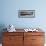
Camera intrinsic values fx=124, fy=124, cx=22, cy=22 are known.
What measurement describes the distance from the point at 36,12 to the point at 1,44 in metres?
1.55

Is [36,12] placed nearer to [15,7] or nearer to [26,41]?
[15,7]

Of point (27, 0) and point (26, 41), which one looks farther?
point (27, 0)

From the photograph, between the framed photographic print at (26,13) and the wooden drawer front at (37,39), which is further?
the framed photographic print at (26,13)

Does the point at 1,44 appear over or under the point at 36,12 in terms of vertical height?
under

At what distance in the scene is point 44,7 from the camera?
13.7ft

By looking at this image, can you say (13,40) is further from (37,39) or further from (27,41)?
(37,39)

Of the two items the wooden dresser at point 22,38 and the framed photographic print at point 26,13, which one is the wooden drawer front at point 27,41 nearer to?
the wooden dresser at point 22,38

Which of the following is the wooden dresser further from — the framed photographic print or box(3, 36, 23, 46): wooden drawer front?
the framed photographic print

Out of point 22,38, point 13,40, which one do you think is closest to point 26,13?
point 22,38

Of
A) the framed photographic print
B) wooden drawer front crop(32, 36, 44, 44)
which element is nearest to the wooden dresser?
wooden drawer front crop(32, 36, 44, 44)

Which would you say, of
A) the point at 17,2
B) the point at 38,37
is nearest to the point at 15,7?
the point at 17,2

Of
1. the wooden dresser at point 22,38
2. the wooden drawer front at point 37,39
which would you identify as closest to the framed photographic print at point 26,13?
the wooden dresser at point 22,38

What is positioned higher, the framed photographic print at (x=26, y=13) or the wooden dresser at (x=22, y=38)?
the framed photographic print at (x=26, y=13)

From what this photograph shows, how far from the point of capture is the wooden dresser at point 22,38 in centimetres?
366
